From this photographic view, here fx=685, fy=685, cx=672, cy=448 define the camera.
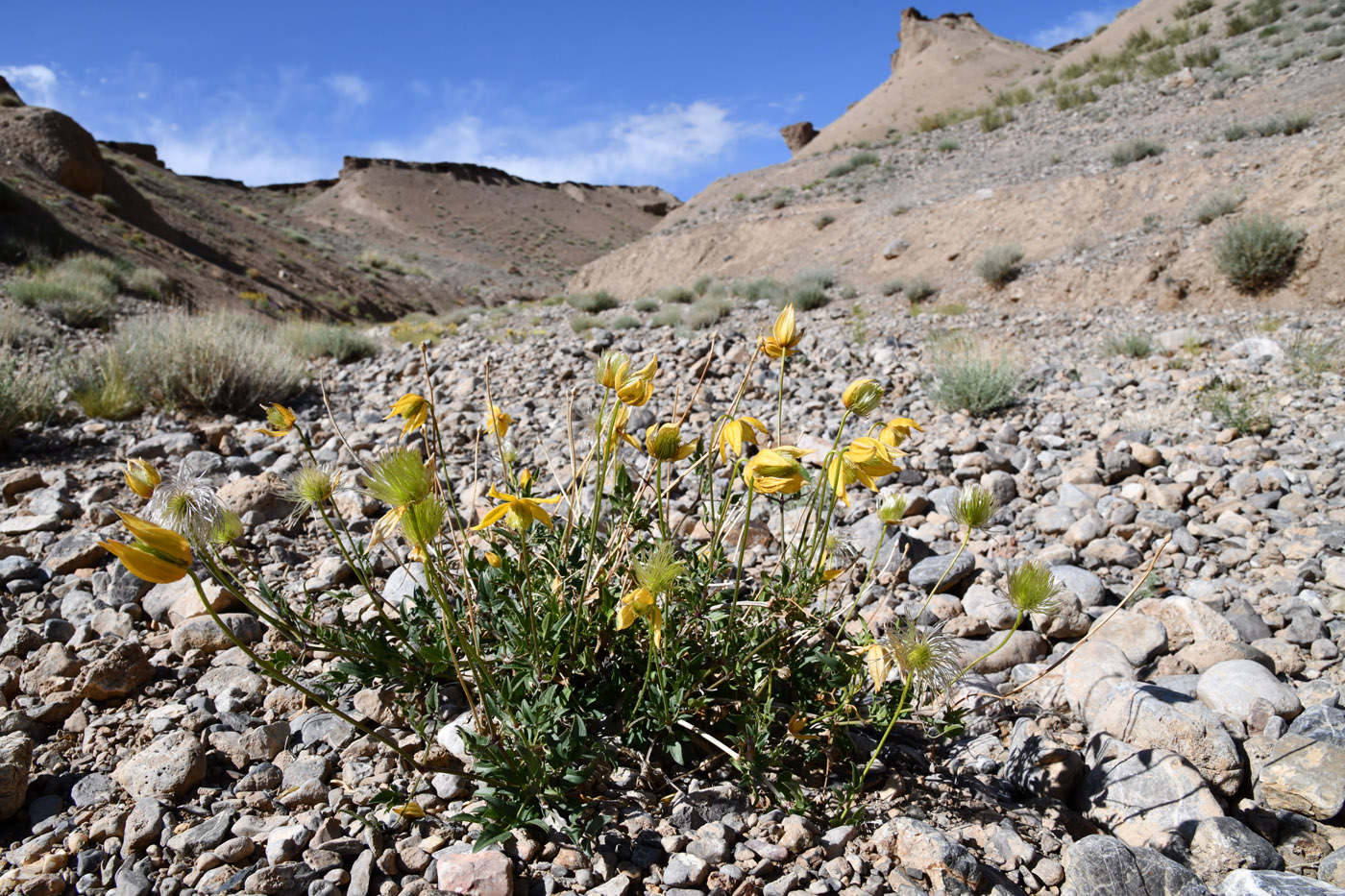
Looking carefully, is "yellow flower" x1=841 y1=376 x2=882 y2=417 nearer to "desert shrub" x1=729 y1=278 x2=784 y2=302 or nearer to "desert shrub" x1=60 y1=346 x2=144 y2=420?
"desert shrub" x1=60 y1=346 x2=144 y2=420

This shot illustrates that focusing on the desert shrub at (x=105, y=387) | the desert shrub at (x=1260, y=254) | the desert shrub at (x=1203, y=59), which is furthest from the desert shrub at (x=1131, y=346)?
the desert shrub at (x=1203, y=59)

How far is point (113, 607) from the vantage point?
251 centimetres

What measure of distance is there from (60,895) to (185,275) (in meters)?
18.0

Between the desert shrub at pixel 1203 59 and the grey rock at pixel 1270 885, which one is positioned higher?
the desert shrub at pixel 1203 59

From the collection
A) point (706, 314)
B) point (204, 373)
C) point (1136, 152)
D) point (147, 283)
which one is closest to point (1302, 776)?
point (204, 373)

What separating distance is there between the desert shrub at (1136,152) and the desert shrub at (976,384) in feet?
30.1

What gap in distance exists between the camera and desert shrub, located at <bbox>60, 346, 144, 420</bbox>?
4.89 meters

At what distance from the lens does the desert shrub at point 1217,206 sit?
8.27 m

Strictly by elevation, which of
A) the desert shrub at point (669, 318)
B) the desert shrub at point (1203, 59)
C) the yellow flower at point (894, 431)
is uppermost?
the desert shrub at point (1203, 59)

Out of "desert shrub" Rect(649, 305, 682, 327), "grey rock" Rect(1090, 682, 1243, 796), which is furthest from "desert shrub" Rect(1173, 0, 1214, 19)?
"grey rock" Rect(1090, 682, 1243, 796)

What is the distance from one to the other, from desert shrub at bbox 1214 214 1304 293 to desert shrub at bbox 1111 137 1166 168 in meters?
5.03

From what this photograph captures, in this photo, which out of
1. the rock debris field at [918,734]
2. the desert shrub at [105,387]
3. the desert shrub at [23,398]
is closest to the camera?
the rock debris field at [918,734]

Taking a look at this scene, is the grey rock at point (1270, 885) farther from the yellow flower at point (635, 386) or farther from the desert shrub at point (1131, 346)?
the desert shrub at point (1131, 346)

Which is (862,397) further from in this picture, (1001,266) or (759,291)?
(759,291)
